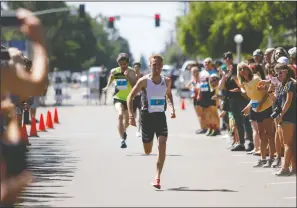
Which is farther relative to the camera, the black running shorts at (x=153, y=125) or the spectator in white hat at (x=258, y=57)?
the spectator in white hat at (x=258, y=57)

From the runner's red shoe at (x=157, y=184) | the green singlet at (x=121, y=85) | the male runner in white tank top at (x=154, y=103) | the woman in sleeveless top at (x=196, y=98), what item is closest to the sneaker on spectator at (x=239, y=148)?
the green singlet at (x=121, y=85)

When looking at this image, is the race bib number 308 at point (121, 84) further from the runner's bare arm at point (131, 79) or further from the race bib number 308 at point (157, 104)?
the race bib number 308 at point (157, 104)

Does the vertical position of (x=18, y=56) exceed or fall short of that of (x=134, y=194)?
it exceeds it

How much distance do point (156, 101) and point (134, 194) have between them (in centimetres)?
130

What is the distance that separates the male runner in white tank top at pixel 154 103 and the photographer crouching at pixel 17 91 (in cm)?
551

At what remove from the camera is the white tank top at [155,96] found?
484 inches

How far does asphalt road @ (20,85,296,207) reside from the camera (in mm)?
10992

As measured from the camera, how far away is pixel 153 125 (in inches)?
481

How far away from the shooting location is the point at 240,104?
18250mm

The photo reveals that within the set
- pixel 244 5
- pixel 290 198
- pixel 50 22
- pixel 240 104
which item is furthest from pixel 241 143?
pixel 50 22

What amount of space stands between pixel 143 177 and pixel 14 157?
24.6ft

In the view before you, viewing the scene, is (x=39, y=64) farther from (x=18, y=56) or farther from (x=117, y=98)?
(x=117, y=98)

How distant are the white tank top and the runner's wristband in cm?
623

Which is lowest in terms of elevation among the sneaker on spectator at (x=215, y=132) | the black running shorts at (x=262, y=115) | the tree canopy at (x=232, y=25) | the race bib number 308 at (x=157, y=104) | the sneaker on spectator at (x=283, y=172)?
the sneaker on spectator at (x=215, y=132)
